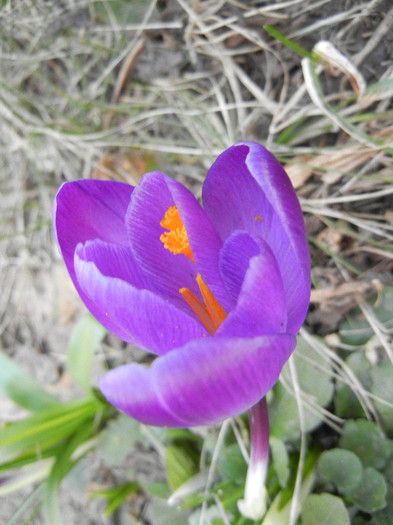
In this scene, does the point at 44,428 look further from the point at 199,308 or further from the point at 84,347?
the point at 199,308

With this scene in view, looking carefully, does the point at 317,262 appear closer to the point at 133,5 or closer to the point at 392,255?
the point at 392,255

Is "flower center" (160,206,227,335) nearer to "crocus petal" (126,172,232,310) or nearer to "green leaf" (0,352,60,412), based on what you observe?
"crocus petal" (126,172,232,310)

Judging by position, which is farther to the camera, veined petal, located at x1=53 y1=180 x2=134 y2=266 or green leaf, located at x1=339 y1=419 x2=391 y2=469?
green leaf, located at x1=339 y1=419 x2=391 y2=469

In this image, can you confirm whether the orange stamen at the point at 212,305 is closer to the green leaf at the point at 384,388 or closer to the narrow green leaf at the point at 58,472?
the green leaf at the point at 384,388

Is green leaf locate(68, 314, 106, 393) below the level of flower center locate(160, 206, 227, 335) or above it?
below

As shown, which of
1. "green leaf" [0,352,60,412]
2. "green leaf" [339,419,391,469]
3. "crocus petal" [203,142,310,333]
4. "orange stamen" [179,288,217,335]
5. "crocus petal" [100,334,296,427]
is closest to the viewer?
"crocus petal" [100,334,296,427]

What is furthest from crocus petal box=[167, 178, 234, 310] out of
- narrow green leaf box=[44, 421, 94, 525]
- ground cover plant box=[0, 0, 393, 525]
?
narrow green leaf box=[44, 421, 94, 525]

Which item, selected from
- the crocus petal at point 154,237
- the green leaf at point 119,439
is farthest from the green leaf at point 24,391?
the crocus petal at point 154,237
